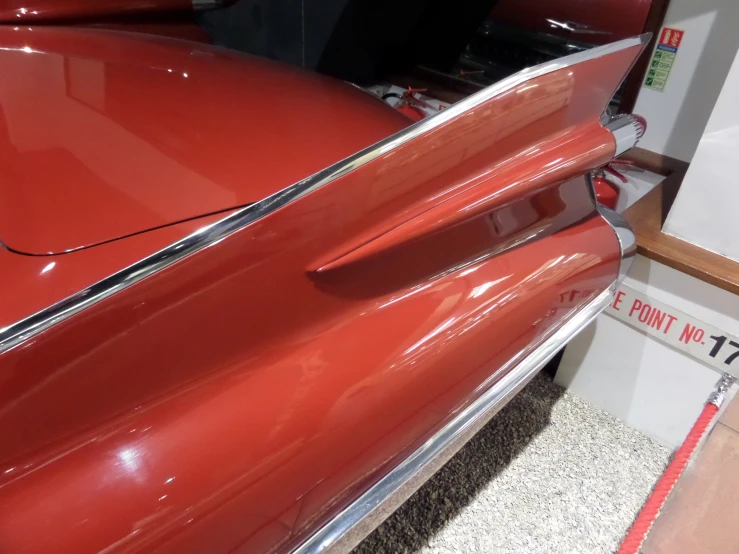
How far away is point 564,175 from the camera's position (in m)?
0.65

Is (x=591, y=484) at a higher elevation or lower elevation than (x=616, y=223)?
lower

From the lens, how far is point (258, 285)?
0.48 meters

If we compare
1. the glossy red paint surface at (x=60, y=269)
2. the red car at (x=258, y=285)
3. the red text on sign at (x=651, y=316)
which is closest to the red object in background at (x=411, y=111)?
the red car at (x=258, y=285)

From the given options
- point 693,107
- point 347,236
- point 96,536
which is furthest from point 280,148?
point 693,107

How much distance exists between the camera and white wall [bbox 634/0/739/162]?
3.25 feet

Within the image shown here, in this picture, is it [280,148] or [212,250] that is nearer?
[212,250]

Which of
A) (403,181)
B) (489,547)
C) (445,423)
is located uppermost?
(403,181)

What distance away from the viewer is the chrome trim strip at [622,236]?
2.52ft

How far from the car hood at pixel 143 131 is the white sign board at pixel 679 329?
53 centimetres

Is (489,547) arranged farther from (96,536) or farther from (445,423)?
(96,536)

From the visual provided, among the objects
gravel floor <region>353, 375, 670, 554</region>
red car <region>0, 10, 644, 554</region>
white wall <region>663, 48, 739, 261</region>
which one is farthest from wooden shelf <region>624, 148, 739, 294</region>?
gravel floor <region>353, 375, 670, 554</region>

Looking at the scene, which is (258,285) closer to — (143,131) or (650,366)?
(143,131)

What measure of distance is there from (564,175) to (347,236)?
0.94 ft

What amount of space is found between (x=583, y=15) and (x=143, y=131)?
0.92 metres
